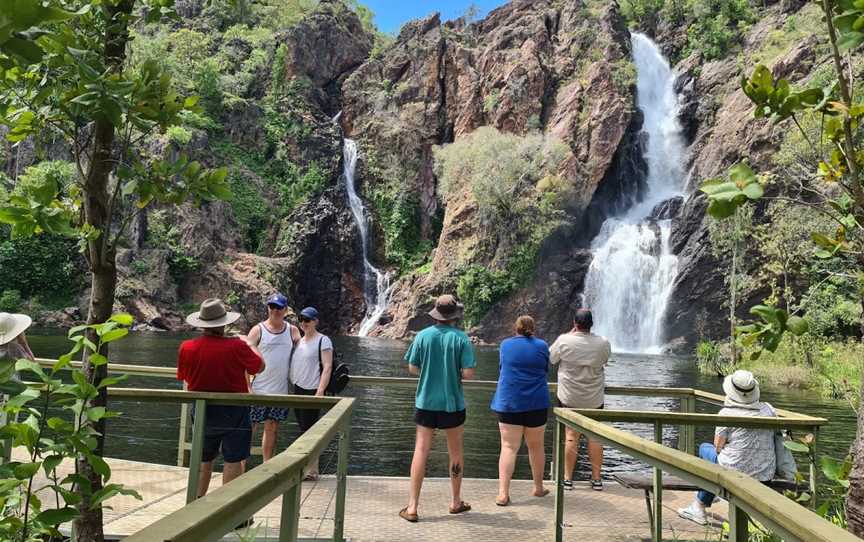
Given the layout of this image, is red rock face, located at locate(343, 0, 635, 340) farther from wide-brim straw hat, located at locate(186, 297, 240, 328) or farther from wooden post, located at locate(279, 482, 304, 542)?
wooden post, located at locate(279, 482, 304, 542)

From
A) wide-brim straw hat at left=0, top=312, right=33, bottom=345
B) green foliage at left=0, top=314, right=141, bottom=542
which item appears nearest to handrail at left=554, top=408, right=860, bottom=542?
green foliage at left=0, top=314, right=141, bottom=542

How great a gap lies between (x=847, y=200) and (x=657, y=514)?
77.5 inches

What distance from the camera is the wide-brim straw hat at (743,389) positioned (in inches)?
194

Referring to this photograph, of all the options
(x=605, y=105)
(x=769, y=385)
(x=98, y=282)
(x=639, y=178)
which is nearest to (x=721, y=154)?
(x=639, y=178)

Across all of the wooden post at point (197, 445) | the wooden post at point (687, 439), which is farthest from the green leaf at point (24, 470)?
the wooden post at point (687, 439)

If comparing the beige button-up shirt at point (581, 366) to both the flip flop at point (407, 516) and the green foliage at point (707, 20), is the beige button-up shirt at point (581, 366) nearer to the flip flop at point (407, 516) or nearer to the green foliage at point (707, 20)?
the flip flop at point (407, 516)

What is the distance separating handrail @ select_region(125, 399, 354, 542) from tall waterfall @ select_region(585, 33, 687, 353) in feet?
113

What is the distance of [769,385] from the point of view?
22453 millimetres

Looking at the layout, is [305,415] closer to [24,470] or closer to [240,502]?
[24,470]

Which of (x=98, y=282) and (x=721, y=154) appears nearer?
(x=98, y=282)

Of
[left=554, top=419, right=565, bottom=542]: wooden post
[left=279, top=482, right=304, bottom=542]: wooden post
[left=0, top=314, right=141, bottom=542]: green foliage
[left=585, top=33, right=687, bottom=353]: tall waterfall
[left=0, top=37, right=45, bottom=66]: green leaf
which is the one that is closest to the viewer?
[left=0, top=37, right=45, bottom=66]: green leaf

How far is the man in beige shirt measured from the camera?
6000 mm

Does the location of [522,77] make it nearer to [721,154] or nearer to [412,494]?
[721,154]

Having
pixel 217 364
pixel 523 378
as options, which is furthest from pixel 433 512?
pixel 217 364
